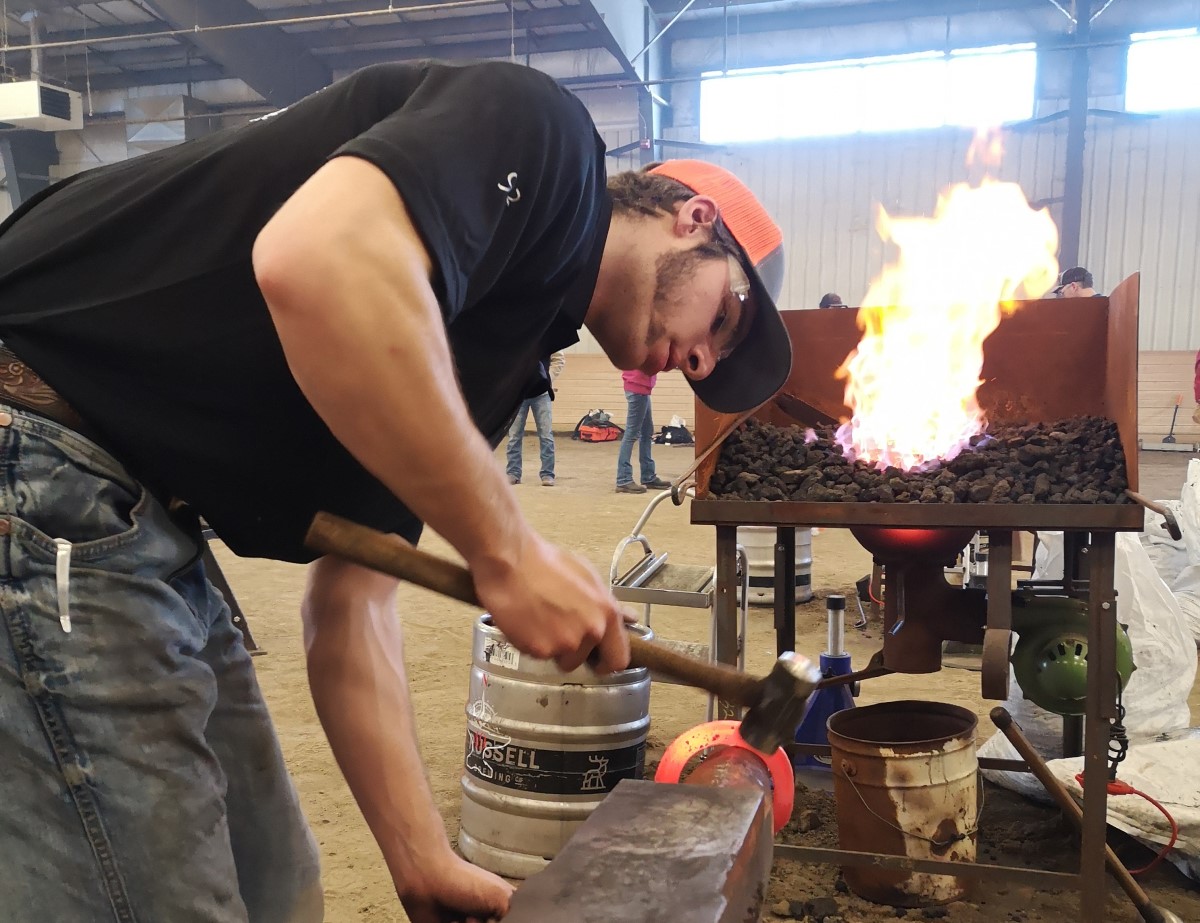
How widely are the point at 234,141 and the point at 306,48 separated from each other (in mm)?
15070

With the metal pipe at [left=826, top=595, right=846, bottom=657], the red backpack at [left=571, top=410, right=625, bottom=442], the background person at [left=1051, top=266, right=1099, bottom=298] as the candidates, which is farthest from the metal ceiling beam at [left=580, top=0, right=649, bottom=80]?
the metal pipe at [left=826, top=595, right=846, bottom=657]

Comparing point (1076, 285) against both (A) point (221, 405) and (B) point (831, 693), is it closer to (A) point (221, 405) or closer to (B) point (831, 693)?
(B) point (831, 693)

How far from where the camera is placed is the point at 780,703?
1.36 m

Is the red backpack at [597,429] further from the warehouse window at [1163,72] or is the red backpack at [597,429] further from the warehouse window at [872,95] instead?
the warehouse window at [1163,72]

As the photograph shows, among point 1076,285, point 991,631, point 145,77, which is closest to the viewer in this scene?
point 991,631

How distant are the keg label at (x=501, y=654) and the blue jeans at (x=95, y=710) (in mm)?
1413

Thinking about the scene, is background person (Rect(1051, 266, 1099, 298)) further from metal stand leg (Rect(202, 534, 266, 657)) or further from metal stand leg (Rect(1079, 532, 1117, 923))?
metal stand leg (Rect(202, 534, 266, 657))

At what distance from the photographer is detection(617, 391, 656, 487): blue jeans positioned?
9.58 m

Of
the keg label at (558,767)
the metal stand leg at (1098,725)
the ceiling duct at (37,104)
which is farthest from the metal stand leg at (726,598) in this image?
the ceiling duct at (37,104)

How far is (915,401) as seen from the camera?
130 inches

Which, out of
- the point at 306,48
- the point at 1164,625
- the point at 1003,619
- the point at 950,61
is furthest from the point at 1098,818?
the point at 306,48

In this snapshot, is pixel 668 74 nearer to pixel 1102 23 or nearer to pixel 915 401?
pixel 1102 23

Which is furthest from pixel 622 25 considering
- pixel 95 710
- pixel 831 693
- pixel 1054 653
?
pixel 95 710

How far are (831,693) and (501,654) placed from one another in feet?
4.27
